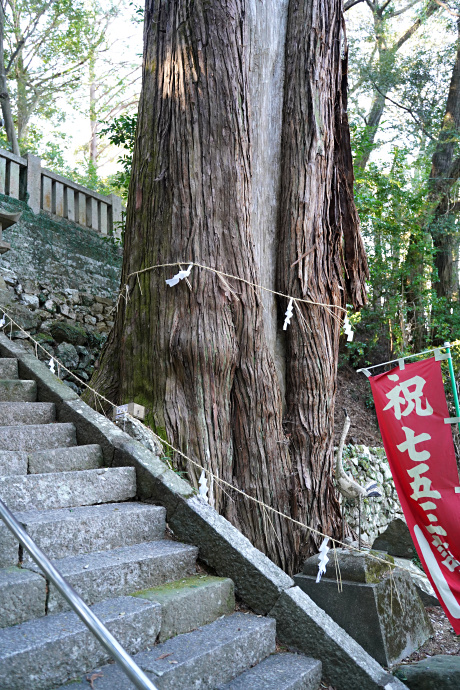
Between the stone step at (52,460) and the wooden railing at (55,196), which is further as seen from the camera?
the wooden railing at (55,196)

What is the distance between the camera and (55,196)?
23.1ft

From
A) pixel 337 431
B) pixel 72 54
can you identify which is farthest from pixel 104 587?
pixel 72 54

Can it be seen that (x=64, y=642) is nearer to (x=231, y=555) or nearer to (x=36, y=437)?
(x=231, y=555)

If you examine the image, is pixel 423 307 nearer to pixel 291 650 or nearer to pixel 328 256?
pixel 328 256

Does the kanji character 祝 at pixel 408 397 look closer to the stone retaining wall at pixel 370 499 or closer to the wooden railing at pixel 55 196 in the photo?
the stone retaining wall at pixel 370 499

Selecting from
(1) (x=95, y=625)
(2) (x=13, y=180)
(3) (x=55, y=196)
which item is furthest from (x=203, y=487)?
(3) (x=55, y=196)

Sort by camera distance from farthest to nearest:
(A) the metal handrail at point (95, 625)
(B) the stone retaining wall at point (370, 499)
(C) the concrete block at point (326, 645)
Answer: (B) the stone retaining wall at point (370, 499)
(C) the concrete block at point (326, 645)
(A) the metal handrail at point (95, 625)

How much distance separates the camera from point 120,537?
2898mm

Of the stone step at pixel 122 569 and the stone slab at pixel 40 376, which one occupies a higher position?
the stone slab at pixel 40 376

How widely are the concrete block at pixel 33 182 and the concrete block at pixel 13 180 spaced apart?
13cm

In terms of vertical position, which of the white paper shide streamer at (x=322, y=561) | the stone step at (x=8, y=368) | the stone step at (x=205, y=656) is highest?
the stone step at (x=8, y=368)

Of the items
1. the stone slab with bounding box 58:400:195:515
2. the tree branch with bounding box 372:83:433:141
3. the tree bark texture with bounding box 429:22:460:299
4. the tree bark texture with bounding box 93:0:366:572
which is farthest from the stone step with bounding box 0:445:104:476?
the tree branch with bounding box 372:83:433:141

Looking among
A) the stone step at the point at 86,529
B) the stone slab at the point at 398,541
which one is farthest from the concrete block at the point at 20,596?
Answer: the stone slab at the point at 398,541

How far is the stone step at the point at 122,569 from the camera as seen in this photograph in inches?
94.7
